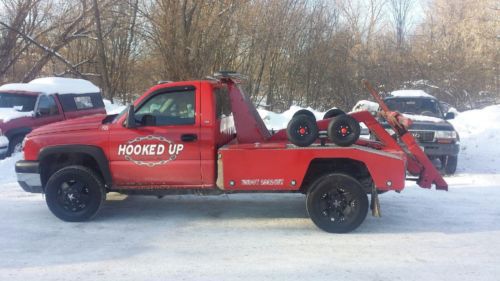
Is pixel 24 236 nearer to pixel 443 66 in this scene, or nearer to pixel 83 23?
pixel 83 23

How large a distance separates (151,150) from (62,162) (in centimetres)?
137

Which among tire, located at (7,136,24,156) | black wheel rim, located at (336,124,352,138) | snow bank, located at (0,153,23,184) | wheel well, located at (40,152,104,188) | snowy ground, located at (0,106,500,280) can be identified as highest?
black wheel rim, located at (336,124,352,138)

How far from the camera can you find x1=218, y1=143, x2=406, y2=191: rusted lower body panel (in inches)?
235

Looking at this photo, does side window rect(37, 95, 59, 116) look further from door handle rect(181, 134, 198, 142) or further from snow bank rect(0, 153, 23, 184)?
door handle rect(181, 134, 198, 142)

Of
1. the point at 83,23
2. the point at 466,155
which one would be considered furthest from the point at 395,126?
the point at 83,23

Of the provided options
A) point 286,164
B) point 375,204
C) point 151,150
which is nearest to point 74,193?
point 151,150

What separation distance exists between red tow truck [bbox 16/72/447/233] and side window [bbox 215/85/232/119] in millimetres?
34

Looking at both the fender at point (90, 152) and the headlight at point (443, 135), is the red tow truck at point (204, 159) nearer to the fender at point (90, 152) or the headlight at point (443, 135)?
the fender at point (90, 152)

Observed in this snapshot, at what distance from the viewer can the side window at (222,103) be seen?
654 cm

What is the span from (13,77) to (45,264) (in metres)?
21.9

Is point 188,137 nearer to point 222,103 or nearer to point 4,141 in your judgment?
point 222,103

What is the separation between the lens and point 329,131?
602cm

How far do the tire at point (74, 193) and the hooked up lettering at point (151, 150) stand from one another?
2.05 feet

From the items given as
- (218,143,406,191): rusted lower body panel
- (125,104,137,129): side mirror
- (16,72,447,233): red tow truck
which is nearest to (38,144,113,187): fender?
(16,72,447,233): red tow truck
